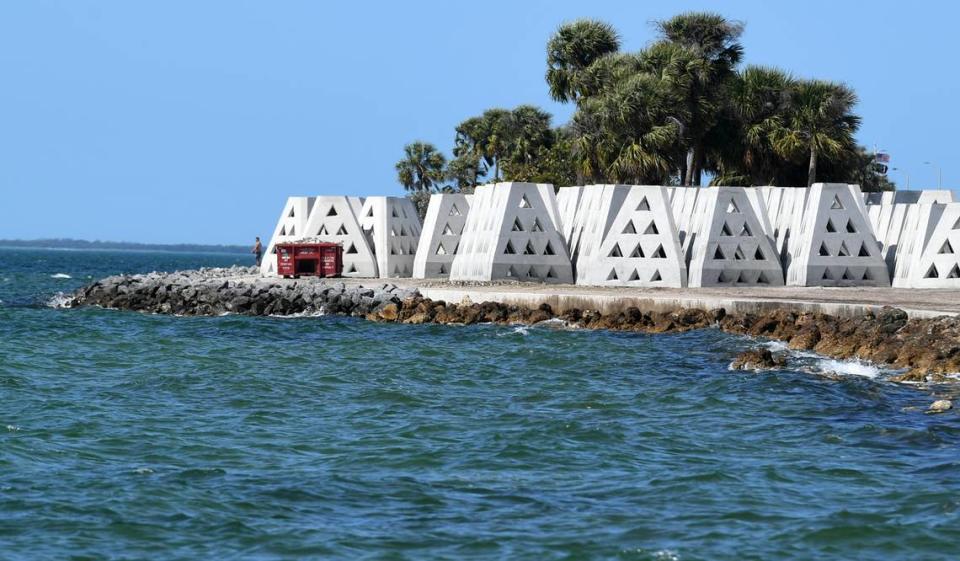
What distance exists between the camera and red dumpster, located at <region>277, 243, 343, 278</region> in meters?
50.0

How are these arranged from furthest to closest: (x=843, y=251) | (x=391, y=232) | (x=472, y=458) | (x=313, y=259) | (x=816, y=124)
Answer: (x=816, y=124)
(x=391, y=232)
(x=313, y=259)
(x=843, y=251)
(x=472, y=458)

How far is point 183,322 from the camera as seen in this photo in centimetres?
4134

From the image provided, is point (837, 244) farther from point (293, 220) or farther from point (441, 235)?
point (293, 220)

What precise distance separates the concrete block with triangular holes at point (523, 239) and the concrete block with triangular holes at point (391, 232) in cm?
727

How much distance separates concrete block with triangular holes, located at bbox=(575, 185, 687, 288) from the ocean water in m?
10.7

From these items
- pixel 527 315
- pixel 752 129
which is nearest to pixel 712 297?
pixel 527 315

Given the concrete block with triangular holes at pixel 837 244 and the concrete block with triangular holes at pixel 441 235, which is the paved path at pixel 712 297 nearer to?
the concrete block with triangular holes at pixel 837 244

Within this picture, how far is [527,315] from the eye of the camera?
37.6 meters

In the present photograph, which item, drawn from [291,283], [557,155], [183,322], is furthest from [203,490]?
[557,155]

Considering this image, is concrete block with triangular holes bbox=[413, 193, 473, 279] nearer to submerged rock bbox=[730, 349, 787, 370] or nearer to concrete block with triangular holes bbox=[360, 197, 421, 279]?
concrete block with triangular holes bbox=[360, 197, 421, 279]

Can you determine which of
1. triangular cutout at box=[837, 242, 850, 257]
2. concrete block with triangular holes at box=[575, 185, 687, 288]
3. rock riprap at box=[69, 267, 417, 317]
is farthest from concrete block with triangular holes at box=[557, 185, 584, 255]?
triangular cutout at box=[837, 242, 850, 257]

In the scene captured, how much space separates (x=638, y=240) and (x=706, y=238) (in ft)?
6.59

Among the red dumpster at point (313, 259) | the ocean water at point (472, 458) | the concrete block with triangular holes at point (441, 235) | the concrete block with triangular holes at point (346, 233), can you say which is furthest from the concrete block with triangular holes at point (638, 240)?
the concrete block with triangular holes at point (346, 233)

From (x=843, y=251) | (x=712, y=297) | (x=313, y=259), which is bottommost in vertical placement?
(x=712, y=297)
